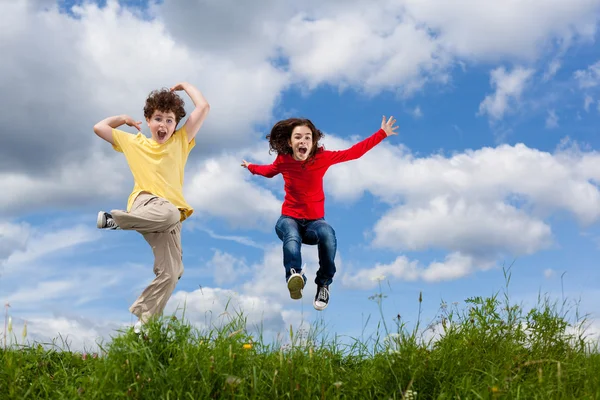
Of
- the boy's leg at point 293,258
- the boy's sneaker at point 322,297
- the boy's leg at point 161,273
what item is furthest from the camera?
the boy's sneaker at point 322,297

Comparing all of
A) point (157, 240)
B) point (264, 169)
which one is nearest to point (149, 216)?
point (157, 240)

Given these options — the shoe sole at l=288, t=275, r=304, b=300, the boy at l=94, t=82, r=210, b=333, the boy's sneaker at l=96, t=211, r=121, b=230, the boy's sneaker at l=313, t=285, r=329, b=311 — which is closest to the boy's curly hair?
the boy at l=94, t=82, r=210, b=333

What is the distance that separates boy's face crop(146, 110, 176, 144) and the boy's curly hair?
8 cm

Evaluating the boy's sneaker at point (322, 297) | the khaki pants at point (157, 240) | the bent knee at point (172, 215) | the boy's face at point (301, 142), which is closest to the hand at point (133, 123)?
the khaki pants at point (157, 240)

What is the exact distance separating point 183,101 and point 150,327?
14.4 feet

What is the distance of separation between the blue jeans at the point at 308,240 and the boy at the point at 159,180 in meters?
1.40

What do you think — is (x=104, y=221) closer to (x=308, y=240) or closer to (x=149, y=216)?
(x=149, y=216)

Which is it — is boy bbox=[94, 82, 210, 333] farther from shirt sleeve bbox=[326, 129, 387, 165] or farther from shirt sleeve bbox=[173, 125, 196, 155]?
shirt sleeve bbox=[326, 129, 387, 165]

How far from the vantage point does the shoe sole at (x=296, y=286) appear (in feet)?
A: 26.9

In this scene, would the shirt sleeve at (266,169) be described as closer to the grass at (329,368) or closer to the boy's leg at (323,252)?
the boy's leg at (323,252)

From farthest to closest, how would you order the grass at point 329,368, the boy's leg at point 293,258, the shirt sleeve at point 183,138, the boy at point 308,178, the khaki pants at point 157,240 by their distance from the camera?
the boy at point 308,178 < the shirt sleeve at point 183,138 < the boy's leg at point 293,258 < the khaki pants at point 157,240 < the grass at point 329,368

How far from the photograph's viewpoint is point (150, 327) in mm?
5320

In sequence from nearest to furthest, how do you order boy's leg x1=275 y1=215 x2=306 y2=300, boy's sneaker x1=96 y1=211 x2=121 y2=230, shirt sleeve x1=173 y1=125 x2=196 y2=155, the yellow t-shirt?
1. boy's sneaker x1=96 y1=211 x2=121 y2=230
2. the yellow t-shirt
3. boy's leg x1=275 y1=215 x2=306 y2=300
4. shirt sleeve x1=173 y1=125 x2=196 y2=155

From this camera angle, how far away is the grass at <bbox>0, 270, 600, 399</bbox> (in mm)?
4863
